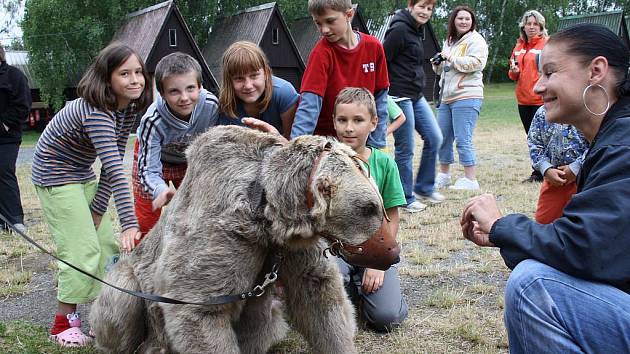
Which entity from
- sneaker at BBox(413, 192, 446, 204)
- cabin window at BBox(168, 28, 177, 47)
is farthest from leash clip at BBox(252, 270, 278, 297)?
cabin window at BBox(168, 28, 177, 47)

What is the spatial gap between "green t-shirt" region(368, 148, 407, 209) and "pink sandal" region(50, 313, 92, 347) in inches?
89.0

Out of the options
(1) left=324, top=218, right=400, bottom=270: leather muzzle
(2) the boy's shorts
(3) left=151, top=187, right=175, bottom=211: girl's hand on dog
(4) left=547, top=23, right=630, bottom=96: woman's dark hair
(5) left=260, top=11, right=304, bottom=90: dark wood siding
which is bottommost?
(5) left=260, top=11, right=304, bottom=90: dark wood siding

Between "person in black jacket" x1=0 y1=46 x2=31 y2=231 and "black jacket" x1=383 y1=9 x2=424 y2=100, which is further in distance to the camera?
"person in black jacket" x1=0 y1=46 x2=31 y2=231

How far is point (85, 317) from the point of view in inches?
190

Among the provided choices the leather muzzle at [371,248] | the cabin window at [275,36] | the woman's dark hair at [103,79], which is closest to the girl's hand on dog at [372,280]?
the leather muzzle at [371,248]

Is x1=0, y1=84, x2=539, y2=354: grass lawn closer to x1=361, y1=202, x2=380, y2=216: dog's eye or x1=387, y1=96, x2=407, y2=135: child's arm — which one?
x1=387, y1=96, x2=407, y2=135: child's arm

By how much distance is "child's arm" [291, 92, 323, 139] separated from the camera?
4.37 metres

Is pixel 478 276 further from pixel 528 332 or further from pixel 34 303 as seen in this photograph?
pixel 34 303

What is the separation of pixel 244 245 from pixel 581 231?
4.84ft

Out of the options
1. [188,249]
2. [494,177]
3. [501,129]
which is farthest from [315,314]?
[501,129]

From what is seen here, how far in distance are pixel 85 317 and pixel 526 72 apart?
7.52 meters

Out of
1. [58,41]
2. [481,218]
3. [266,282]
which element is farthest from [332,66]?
[58,41]

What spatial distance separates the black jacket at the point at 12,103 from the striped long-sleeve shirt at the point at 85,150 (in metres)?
4.01

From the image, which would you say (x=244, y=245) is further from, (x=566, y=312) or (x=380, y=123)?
(x=380, y=123)
